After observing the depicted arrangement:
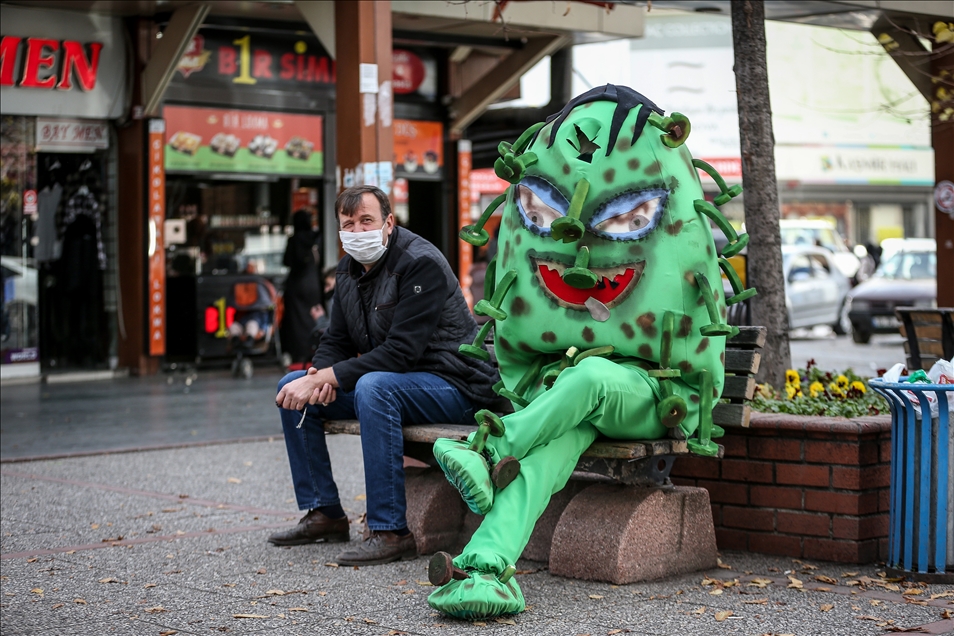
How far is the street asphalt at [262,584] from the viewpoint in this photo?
441cm

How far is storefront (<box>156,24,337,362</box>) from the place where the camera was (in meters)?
15.3

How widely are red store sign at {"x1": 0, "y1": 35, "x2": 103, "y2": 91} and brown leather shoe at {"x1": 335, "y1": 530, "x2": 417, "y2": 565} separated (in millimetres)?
10324

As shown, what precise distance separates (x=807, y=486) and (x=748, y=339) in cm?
66

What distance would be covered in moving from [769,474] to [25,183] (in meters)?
11.3

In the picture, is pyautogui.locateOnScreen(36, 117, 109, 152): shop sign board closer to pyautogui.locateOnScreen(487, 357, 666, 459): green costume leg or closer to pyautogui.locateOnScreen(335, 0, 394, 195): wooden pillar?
pyautogui.locateOnScreen(335, 0, 394, 195): wooden pillar

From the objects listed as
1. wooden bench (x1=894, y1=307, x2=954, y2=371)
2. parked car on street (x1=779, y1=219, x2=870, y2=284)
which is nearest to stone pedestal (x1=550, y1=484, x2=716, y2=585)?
wooden bench (x1=894, y1=307, x2=954, y2=371)

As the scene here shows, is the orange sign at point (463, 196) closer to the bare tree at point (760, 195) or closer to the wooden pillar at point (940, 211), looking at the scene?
the wooden pillar at point (940, 211)

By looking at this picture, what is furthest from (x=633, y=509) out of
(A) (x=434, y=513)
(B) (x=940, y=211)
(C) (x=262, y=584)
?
(B) (x=940, y=211)

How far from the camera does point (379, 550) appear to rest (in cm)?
537

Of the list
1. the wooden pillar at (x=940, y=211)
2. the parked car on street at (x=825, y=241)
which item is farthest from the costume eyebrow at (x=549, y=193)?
the parked car on street at (x=825, y=241)

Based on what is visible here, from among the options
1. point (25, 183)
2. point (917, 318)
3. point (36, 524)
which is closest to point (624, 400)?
point (36, 524)

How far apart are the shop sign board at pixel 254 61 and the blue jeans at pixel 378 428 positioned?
10.2m

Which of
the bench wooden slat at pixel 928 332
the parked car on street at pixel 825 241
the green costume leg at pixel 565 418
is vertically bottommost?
the green costume leg at pixel 565 418

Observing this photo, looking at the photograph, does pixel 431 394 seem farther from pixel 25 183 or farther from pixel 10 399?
pixel 25 183
